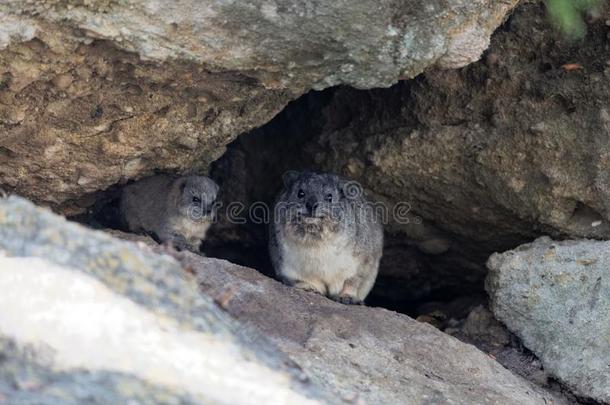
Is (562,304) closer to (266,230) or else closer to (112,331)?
(266,230)

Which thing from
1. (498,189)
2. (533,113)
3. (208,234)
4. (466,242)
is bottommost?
(208,234)

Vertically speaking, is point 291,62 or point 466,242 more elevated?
point 291,62

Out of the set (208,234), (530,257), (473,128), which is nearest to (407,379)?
(530,257)

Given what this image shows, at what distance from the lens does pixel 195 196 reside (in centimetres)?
782

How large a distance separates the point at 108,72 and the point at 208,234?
338 centimetres

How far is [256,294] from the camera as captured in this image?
623 centimetres

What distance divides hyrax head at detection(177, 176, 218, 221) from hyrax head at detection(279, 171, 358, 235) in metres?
0.71

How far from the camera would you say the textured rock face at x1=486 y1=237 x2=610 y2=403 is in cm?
661

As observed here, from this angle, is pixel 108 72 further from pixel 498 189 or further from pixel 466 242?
pixel 466 242

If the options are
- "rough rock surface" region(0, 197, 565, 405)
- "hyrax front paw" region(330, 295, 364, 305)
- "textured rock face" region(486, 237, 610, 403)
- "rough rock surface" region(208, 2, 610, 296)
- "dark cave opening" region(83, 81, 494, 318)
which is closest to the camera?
"rough rock surface" region(0, 197, 565, 405)

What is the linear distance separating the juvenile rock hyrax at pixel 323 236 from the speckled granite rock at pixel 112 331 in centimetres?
325

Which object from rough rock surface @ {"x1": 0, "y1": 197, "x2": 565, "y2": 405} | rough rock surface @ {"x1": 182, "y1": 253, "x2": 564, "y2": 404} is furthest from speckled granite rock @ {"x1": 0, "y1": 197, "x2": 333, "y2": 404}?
rough rock surface @ {"x1": 182, "y1": 253, "x2": 564, "y2": 404}

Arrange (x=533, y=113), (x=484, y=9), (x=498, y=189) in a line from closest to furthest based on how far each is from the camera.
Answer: (x=484, y=9) < (x=533, y=113) < (x=498, y=189)

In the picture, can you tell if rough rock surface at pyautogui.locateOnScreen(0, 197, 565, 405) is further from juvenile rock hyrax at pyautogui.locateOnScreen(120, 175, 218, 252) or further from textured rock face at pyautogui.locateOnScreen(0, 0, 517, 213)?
juvenile rock hyrax at pyautogui.locateOnScreen(120, 175, 218, 252)
